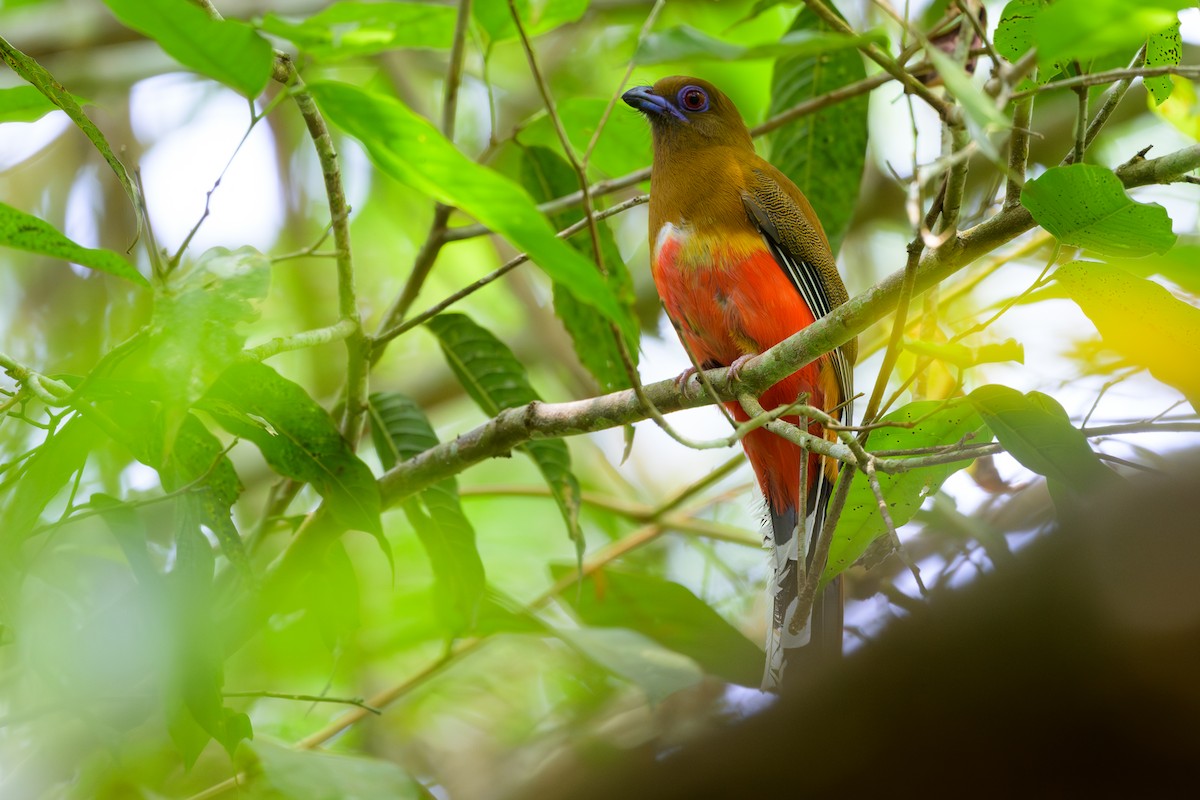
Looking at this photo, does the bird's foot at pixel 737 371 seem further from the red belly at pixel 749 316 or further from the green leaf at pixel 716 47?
the green leaf at pixel 716 47

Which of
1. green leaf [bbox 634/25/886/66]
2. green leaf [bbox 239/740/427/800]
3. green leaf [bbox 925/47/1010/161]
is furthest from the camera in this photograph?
green leaf [bbox 239/740/427/800]

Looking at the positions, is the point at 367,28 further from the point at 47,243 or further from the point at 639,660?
the point at 639,660

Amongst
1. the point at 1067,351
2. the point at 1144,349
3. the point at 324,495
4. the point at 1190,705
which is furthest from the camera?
the point at 1067,351

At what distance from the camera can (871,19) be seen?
16.8 feet

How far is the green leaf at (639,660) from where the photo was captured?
264 cm

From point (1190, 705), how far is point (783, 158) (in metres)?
2.62

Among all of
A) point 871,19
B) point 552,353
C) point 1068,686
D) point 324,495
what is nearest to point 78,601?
point 324,495

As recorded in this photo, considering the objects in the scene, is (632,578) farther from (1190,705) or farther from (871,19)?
(871,19)

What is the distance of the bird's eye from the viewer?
3.85 meters

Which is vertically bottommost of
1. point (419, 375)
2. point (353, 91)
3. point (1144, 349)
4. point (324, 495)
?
point (1144, 349)

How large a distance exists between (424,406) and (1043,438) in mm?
3651

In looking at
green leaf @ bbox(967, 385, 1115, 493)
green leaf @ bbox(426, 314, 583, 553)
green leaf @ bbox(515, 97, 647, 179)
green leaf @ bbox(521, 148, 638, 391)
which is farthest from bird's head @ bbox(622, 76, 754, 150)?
green leaf @ bbox(967, 385, 1115, 493)

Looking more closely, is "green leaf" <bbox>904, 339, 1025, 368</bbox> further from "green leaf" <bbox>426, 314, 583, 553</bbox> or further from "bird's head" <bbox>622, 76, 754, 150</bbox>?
"bird's head" <bbox>622, 76, 754, 150</bbox>

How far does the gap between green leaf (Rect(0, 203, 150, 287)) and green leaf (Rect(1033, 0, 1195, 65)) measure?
59.7 inches
